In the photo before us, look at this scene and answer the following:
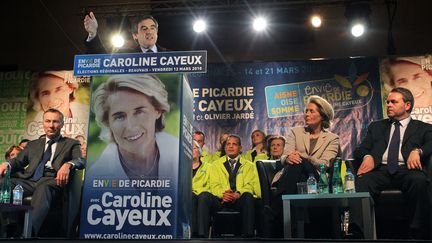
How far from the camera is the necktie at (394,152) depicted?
3883 mm

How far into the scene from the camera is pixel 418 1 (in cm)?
664

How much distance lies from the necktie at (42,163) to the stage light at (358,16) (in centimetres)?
415

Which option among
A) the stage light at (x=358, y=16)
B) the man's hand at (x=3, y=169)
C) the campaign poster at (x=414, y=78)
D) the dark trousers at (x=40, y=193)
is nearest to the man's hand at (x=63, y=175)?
the dark trousers at (x=40, y=193)

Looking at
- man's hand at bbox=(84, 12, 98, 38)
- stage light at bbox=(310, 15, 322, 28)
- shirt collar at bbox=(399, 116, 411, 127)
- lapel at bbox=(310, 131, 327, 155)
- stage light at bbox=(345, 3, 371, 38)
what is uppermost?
stage light at bbox=(310, 15, 322, 28)

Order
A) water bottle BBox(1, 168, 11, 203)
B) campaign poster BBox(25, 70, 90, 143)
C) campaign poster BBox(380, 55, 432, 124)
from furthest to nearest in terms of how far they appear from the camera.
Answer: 1. campaign poster BBox(25, 70, 90, 143)
2. campaign poster BBox(380, 55, 432, 124)
3. water bottle BBox(1, 168, 11, 203)

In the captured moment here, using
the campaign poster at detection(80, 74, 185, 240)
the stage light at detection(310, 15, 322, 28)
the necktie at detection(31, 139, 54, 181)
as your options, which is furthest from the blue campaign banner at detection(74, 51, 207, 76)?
the stage light at detection(310, 15, 322, 28)

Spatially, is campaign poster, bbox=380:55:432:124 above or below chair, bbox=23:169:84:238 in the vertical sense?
above

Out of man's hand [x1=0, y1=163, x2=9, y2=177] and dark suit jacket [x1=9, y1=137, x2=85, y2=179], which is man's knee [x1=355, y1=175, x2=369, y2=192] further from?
man's hand [x1=0, y1=163, x2=9, y2=177]

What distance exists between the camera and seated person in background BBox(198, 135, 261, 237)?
14.3ft

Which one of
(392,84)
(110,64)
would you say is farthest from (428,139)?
(110,64)

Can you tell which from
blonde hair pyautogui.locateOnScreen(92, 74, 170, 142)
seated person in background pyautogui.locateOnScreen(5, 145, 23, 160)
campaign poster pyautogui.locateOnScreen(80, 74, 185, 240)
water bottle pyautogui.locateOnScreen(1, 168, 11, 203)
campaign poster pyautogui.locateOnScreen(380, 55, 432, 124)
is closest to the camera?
campaign poster pyautogui.locateOnScreen(80, 74, 185, 240)

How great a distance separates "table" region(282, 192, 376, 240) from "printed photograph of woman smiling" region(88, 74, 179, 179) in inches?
44.2

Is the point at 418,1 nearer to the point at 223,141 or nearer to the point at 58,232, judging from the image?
the point at 223,141

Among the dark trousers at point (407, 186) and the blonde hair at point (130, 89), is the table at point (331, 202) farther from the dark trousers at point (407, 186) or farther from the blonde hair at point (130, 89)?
the blonde hair at point (130, 89)
